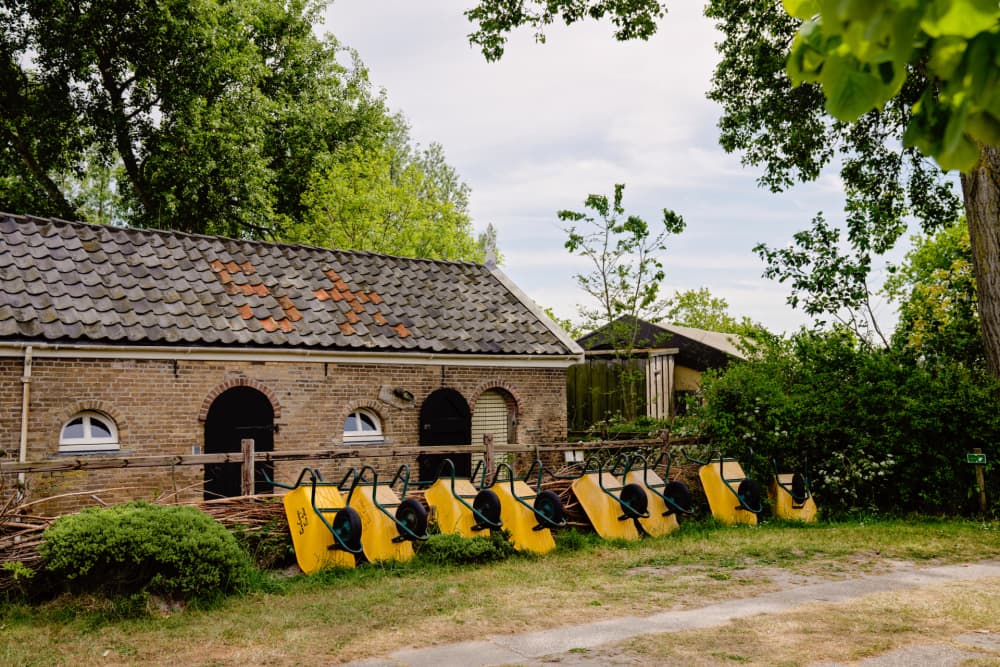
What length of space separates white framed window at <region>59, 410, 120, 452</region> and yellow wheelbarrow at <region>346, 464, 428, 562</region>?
4.54m

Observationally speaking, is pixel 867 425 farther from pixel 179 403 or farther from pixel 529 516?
pixel 179 403

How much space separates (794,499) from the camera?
1296 cm

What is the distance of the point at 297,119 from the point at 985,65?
93.4 feet

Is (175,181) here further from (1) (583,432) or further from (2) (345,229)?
(1) (583,432)

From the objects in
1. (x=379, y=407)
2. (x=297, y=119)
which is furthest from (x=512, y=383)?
(x=297, y=119)

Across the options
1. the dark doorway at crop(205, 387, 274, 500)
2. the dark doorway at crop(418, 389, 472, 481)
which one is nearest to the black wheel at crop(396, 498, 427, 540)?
the dark doorway at crop(205, 387, 274, 500)

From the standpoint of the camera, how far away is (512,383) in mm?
16188


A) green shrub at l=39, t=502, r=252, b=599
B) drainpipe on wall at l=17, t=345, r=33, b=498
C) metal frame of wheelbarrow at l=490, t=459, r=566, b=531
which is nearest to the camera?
green shrub at l=39, t=502, r=252, b=599

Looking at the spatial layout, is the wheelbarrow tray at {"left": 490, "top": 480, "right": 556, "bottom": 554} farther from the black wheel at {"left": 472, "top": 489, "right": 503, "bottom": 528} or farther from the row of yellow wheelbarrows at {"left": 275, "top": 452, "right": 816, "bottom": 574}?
the black wheel at {"left": 472, "top": 489, "right": 503, "bottom": 528}

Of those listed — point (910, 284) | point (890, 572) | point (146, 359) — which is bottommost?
point (890, 572)

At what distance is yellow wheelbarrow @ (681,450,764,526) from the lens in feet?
41.2

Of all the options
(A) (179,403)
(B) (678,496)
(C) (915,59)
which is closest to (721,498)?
(B) (678,496)

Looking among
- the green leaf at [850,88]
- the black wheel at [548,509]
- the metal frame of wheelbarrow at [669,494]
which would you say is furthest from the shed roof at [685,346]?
the green leaf at [850,88]

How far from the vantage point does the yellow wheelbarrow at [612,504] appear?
11266 mm
